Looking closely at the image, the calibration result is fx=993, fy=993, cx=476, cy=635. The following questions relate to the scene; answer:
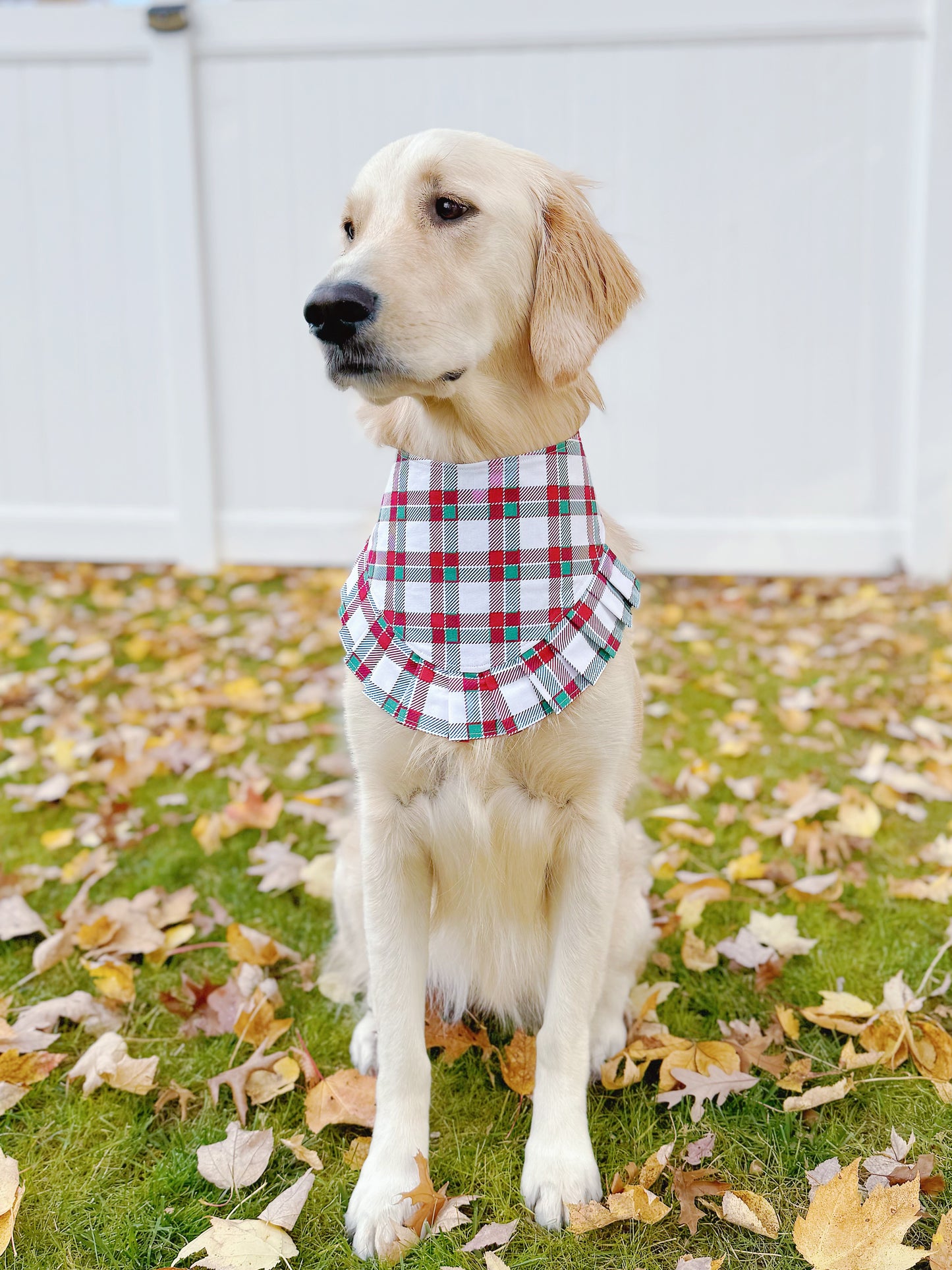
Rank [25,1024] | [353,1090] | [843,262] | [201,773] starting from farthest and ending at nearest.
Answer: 1. [843,262]
2. [201,773]
3. [25,1024]
4. [353,1090]

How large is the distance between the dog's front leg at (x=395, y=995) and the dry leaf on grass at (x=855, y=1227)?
611 millimetres

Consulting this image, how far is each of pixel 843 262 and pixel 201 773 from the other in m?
3.72

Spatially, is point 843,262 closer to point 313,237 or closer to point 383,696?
point 313,237

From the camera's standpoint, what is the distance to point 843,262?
4680 millimetres

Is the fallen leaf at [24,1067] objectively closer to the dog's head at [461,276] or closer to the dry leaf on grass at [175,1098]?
the dry leaf on grass at [175,1098]

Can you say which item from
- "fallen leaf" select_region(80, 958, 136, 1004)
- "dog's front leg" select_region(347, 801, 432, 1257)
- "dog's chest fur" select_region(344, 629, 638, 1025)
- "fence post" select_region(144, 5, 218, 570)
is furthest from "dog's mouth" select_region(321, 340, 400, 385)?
"fence post" select_region(144, 5, 218, 570)

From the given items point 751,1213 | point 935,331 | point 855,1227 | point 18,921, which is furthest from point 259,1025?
point 935,331

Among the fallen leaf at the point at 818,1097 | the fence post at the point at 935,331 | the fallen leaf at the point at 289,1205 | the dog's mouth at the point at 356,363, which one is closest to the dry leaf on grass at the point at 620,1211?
the fallen leaf at the point at 818,1097

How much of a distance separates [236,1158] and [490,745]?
828 mm

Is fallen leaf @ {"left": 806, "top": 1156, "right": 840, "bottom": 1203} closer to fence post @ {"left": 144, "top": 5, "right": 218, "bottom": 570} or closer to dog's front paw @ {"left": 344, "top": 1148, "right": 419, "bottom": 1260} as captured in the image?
dog's front paw @ {"left": 344, "top": 1148, "right": 419, "bottom": 1260}

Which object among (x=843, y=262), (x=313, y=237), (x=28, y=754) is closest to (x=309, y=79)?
(x=313, y=237)

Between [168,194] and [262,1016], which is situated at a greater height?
[168,194]

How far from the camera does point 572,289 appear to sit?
5.41 ft

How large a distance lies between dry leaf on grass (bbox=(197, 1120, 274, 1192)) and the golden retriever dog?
189 mm
